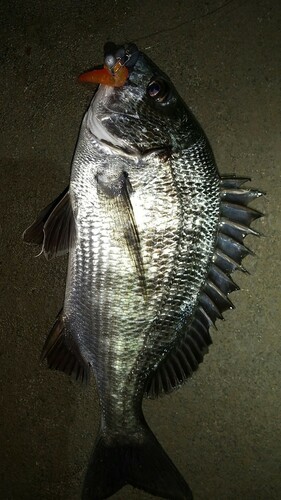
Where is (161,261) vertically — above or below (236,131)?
below

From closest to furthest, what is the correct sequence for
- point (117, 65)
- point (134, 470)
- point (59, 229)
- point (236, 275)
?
point (117, 65), point (59, 229), point (134, 470), point (236, 275)

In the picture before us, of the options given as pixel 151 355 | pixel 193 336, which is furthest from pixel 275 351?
pixel 151 355

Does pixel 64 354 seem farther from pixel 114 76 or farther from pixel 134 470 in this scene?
pixel 114 76

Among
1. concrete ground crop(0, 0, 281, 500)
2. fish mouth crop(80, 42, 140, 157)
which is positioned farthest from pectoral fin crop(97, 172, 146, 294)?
concrete ground crop(0, 0, 281, 500)

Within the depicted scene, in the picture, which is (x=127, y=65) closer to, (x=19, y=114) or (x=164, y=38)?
(x=164, y=38)

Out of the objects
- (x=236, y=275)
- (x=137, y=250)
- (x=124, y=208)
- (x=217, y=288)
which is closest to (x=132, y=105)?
(x=124, y=208)

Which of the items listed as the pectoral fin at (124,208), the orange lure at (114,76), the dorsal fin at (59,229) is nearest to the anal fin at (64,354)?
the dorsal fin at (59,229)

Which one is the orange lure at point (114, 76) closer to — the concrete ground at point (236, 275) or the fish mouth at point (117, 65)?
the fish mouth at point (117, 65)

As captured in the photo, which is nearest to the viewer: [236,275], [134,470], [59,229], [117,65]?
[117,65]
